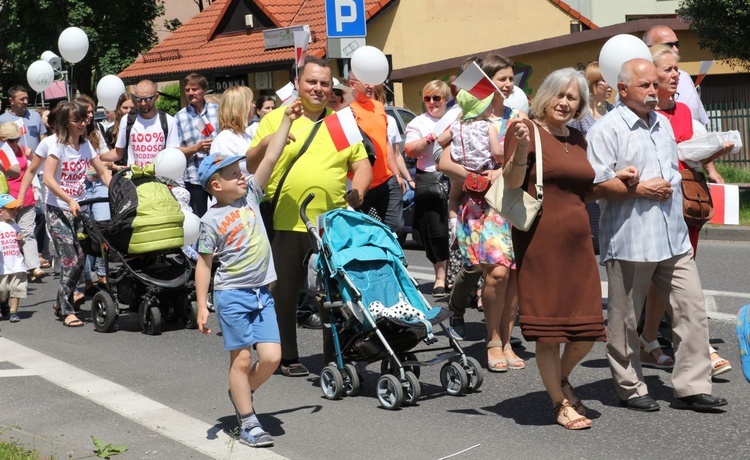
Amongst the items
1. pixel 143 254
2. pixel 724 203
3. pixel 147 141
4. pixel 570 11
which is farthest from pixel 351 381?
pixel 570 11

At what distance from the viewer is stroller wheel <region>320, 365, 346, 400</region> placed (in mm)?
7223

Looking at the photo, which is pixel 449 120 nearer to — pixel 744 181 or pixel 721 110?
pixel 744 181

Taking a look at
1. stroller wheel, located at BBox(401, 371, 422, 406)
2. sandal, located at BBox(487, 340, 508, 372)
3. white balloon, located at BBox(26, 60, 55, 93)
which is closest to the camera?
stroller wheel, located at BBox(401, 371, 422, 406)

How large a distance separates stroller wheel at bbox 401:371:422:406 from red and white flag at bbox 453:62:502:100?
5.60ft

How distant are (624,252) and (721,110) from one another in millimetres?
20455

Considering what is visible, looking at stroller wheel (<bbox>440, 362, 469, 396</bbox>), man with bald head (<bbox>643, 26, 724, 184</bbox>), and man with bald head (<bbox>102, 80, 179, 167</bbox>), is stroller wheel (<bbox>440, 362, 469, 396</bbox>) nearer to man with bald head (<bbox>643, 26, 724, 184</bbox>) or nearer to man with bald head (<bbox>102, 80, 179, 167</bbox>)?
man with bald head (<bbox>643, 26, 724, 184</bbox>)

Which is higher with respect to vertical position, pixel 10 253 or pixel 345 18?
pixel 345 18

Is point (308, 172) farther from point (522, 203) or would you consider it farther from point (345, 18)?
point (345, 18)

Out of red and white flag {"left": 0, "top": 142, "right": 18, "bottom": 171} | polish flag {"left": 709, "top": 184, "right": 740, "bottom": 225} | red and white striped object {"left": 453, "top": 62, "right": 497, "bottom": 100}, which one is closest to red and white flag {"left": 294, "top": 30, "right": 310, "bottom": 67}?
red and white striped object {"left": 453, "top": 62, "right": 497, "bottom": 100}

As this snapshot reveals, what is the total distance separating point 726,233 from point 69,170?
815 centimetres

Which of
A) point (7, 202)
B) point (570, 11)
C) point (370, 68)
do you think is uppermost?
point (570, 11)

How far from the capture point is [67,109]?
35.5 feet

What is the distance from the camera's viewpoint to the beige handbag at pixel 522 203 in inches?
243

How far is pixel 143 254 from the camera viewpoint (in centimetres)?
1027
